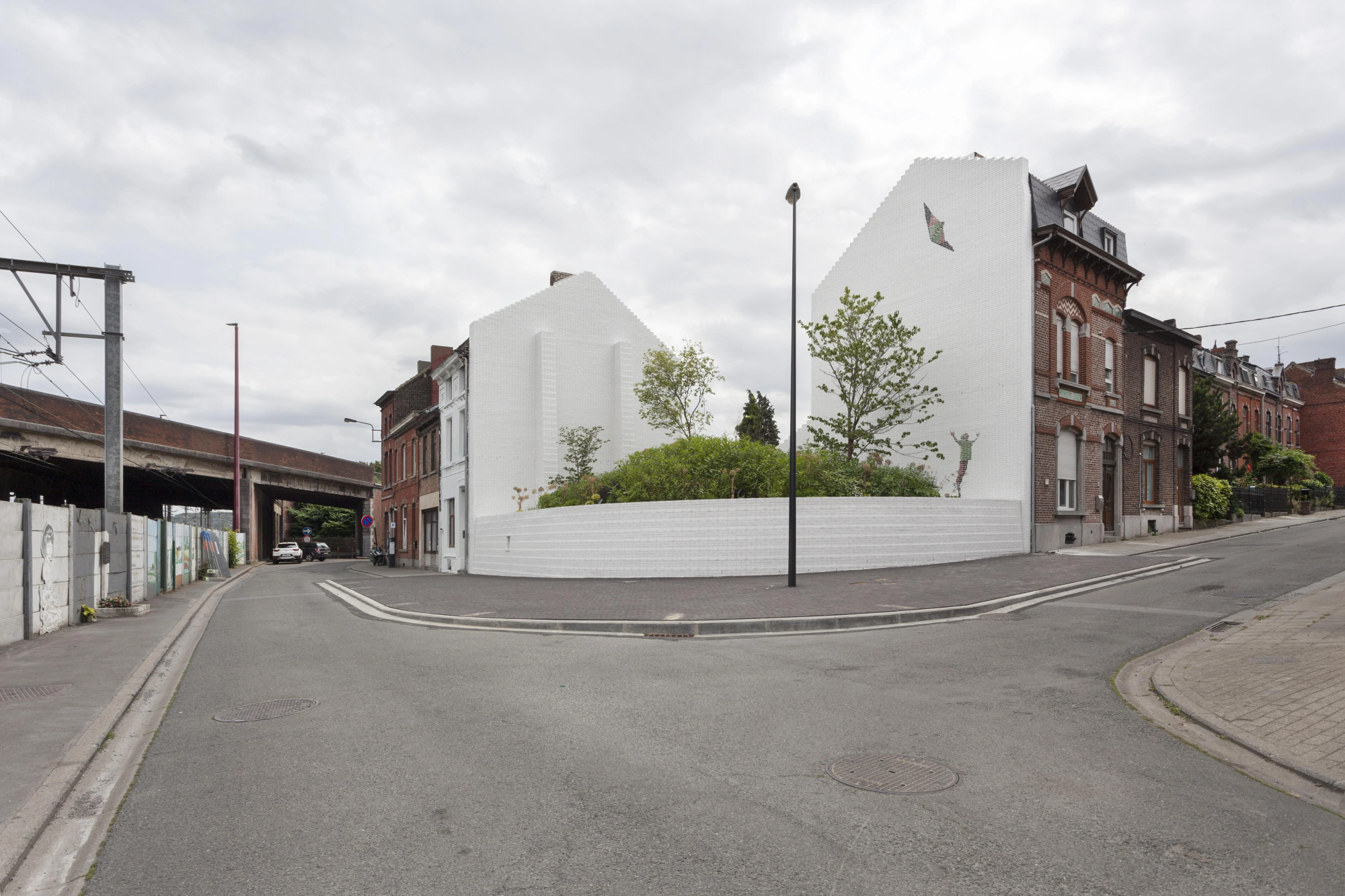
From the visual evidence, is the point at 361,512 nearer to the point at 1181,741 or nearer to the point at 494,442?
the point at 494,442

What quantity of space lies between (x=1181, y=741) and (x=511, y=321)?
Answer: 1052 inches

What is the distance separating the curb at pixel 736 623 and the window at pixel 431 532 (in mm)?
22171

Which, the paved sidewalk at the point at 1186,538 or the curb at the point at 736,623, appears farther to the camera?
the paved sidewalk at the point at 1186,538

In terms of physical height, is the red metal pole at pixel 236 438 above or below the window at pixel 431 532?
above

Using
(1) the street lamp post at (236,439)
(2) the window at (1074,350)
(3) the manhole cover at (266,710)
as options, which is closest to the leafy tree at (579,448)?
(2) the window at (1074,350)

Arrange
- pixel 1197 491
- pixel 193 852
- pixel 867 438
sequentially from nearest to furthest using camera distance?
pixel 193 852, pixel 867 438, pixel 1197 491

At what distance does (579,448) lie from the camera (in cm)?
2911

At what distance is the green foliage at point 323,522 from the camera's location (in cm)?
8750

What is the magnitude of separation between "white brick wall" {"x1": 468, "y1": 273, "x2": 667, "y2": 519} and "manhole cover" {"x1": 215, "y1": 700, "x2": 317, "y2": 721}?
2185 centimetres

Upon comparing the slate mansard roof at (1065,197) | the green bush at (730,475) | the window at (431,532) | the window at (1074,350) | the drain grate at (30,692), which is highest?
the slate mansard roof at (1065,197)

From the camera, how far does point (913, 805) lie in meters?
4.32

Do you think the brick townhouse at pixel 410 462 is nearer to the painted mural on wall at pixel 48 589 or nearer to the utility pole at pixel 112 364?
the utility pole at pixel 112 364

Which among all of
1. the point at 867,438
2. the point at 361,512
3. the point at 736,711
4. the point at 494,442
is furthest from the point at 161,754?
the point at 361,512

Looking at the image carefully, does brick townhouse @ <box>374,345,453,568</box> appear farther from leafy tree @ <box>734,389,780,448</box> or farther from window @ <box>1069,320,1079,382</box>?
window @ <box>1069,320,1079,382</box>
